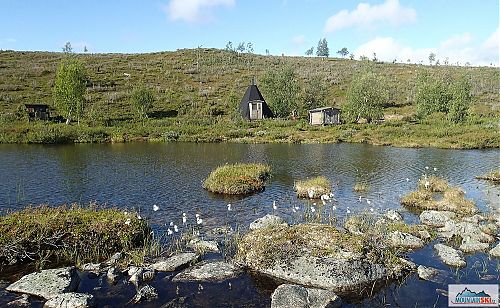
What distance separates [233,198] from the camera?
91.1ft

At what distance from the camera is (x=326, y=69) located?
156500 millimetres

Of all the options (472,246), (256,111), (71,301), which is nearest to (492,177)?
(472,246)

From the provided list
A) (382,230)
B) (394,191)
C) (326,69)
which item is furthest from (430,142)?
(326,69)

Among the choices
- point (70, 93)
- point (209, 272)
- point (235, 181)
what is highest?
point (70, 93)

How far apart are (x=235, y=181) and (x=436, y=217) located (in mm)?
14051

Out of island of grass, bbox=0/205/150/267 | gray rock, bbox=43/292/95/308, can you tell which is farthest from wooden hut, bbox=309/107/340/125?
gray rock, bbox=43/292/95/308

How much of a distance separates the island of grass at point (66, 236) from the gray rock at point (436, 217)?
15.3 m

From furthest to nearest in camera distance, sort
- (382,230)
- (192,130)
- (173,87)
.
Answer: (173,87) < (192,130) < (382,230)

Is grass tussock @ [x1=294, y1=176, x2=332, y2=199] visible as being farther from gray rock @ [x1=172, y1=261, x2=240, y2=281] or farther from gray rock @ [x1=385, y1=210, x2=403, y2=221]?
gray rock @ [x1=172, y1=261, x2=240, y2=281]

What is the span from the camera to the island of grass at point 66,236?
1577cm

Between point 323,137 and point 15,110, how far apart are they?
63292 millimetres

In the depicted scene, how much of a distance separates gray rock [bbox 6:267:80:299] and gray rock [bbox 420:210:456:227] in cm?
1788

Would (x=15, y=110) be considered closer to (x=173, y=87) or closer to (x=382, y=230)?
(x=173, y=87)

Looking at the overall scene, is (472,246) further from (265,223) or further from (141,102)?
(141,102)
